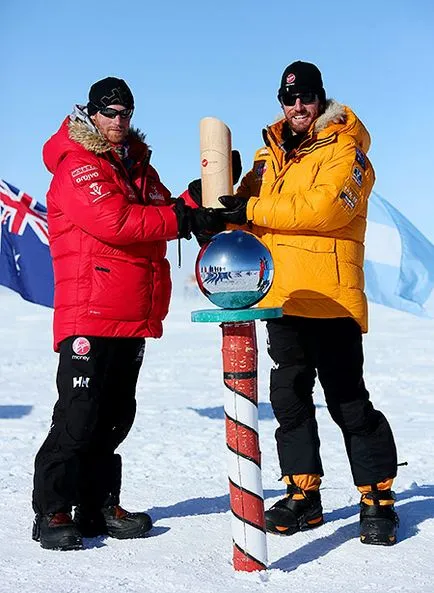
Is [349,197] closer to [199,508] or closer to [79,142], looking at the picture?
[79,142]

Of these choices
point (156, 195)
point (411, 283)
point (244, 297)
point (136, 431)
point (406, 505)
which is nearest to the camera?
point (244, 297)

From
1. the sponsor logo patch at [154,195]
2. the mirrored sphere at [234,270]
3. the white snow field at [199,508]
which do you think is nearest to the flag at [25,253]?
the white snow field at [199,508]

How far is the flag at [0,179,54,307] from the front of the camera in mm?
8438

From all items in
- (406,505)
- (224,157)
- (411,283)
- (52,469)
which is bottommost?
(406,505)

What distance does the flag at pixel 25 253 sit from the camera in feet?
27.7

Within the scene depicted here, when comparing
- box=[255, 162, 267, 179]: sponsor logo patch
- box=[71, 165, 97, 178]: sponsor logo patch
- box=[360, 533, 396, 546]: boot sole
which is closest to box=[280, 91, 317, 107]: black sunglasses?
box=[255, 162, 267, 179]: sponsor logo patch

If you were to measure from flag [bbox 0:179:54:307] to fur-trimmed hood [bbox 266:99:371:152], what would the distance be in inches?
190

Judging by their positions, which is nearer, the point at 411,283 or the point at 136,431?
the point at 411,283

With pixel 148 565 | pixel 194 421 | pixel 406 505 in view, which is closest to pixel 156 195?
pixel 148 565

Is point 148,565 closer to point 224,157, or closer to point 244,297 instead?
point 244,297

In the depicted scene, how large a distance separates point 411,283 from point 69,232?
10.5ft

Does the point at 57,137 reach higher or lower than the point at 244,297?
higher

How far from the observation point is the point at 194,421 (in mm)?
8672

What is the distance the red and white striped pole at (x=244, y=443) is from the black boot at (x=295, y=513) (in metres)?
0.65
